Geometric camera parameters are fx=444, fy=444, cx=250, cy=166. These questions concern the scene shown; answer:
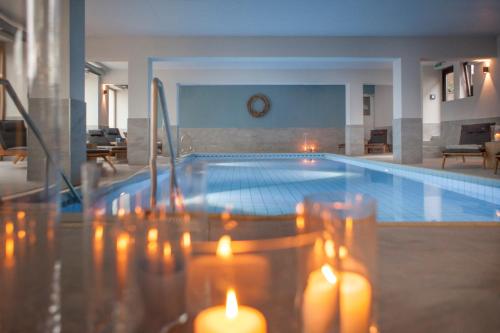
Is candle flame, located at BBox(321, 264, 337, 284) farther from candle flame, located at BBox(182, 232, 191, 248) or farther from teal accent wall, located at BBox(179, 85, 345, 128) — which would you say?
teal accent wall, located at BBox(179, 85, 345, 128)

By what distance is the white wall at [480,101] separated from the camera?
378 inches

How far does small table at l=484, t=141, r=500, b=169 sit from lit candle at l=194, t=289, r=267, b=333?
704 cm

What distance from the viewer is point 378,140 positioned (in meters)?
14.9

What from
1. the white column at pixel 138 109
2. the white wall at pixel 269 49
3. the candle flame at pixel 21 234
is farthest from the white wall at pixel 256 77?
the candle flame at pixel 21 234

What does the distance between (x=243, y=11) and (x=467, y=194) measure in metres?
4.29

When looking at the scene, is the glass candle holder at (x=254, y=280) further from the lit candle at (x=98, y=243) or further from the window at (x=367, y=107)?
the window at (x=367, y=107)

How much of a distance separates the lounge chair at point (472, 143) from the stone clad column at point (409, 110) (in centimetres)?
87

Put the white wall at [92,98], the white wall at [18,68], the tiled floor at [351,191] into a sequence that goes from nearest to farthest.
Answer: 1. the white wall at [18,68]
2. the tiled floor at [351,191]
3. the white wall at [92,98]

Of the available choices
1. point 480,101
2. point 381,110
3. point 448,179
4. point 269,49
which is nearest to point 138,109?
point 269,49

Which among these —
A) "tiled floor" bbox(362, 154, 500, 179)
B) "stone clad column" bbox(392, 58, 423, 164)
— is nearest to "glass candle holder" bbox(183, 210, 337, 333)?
"tiled floor" bbox(362, 154, 500, 179)

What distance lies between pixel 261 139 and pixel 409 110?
6.84 metres

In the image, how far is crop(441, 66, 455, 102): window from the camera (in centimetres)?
1305

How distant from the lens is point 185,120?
49.9ft

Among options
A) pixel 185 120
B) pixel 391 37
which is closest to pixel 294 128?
pixel 185 120
